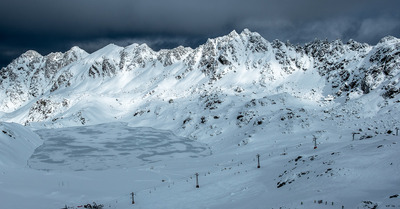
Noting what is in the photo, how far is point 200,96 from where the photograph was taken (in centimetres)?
8088

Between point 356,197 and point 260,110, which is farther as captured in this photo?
point 260,110

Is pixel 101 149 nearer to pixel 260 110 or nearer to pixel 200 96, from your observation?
pixel 260 110

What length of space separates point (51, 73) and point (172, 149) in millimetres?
173287

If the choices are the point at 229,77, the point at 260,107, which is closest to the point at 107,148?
the point at 260,107

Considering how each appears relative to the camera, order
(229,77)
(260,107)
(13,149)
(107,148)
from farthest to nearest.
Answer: (229,77), (260,107), (107,148), (13,149)

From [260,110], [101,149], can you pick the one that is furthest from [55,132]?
[260,110]

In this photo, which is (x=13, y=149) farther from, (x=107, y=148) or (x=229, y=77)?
(x=229, y=77)

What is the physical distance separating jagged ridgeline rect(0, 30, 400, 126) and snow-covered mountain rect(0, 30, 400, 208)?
1.24 feet

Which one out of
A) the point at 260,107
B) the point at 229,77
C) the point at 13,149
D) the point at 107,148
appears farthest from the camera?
the point at 229,77

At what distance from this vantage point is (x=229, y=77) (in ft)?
307

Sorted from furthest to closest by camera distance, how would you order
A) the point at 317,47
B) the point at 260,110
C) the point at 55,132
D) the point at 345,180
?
the point at 317,47
the point at 55,132
the point at 260,110
the point at 345,180

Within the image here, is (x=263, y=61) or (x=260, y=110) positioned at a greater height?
(x=263, y=61)

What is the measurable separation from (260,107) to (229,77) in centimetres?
3491

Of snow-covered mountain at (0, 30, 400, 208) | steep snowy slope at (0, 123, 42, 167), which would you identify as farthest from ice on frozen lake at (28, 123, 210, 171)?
steep snowy slope at (0, 123, 42, 167)
